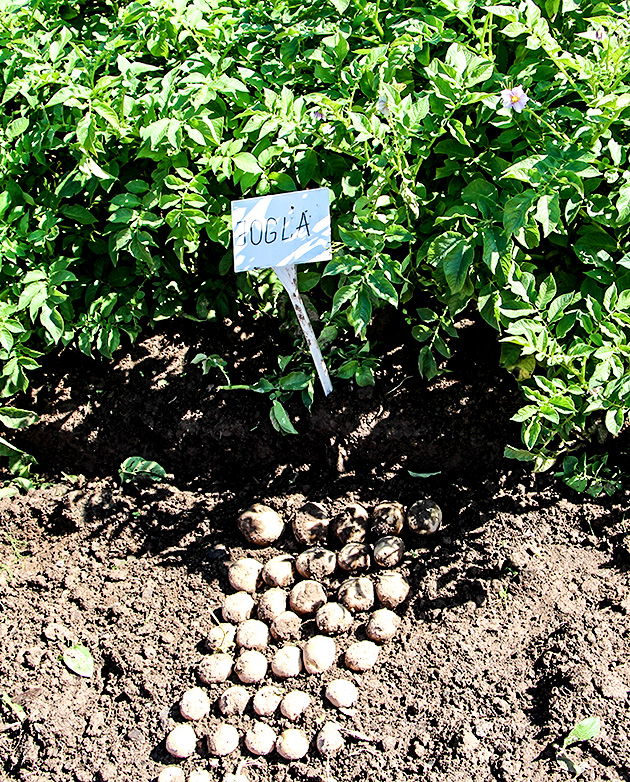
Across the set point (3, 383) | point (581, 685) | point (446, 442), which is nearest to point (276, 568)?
point (446, 442)

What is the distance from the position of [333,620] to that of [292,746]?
0.31 m

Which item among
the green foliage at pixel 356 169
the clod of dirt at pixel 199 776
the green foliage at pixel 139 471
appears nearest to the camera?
the clod of dirt at pixel 199 776

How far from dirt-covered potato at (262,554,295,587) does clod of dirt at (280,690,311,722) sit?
0.99ft

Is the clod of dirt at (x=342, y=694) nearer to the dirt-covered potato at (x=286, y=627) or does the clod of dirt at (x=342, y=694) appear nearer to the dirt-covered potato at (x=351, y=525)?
the dirt-covered potato at (x=286, y=627)

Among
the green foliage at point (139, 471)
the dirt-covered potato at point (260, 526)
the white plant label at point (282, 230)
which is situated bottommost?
the dirt-covered potato at point (260, 526)

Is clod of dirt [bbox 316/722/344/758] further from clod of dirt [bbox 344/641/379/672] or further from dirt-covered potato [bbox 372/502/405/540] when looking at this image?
dirt-covered potato [bbox 372/502/405/540]

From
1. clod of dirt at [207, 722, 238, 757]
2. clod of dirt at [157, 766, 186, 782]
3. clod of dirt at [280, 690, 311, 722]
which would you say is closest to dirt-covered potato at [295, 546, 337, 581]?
clod of dirt at [280, 690, 311, 722]

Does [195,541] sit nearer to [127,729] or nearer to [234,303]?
[127,729]

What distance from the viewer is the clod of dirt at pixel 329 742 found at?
172 centimetres

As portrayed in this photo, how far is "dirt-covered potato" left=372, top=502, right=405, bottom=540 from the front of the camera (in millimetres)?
2049

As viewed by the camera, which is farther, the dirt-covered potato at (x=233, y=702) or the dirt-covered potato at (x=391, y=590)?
the dirt-covered potato at (x=391, y=590)

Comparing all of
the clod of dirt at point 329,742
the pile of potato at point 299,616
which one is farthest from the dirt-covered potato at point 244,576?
the clod of dirt at point 329,742

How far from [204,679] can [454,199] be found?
1367 mm

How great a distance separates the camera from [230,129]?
6.86 feet
